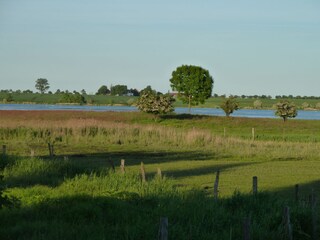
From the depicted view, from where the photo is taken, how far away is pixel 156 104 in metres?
82.4

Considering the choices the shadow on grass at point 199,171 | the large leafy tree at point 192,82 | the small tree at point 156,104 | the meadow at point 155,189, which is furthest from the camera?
the large leafy tree at point 192,82

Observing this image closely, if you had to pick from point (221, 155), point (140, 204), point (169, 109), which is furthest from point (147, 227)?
point (169, 109)

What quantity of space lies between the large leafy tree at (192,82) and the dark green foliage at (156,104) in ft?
63.5

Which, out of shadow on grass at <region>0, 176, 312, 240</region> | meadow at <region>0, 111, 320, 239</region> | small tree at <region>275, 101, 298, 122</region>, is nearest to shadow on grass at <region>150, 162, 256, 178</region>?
meadow at <region>0, 111, 320, 239</region>

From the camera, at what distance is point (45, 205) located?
13.9 m

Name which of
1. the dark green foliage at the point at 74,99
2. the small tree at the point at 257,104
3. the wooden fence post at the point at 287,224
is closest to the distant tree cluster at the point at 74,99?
the dark green foliage at the point at 74,99

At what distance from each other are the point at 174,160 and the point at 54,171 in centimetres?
1497

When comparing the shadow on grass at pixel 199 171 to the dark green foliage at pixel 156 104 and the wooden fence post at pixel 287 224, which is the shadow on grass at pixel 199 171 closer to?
the wooden fence post at pixel 287 224

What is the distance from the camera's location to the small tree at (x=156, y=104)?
3246 inches

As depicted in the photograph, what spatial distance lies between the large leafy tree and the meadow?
185 ft

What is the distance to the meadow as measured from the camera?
12250mm

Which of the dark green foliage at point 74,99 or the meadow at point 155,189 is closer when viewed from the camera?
the meadow at point 155,189

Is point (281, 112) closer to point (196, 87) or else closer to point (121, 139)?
point (196, 87)

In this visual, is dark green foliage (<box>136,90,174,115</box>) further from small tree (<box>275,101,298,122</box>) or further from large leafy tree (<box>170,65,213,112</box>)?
large leafy tree (<box>170,65,213,112</box>)
